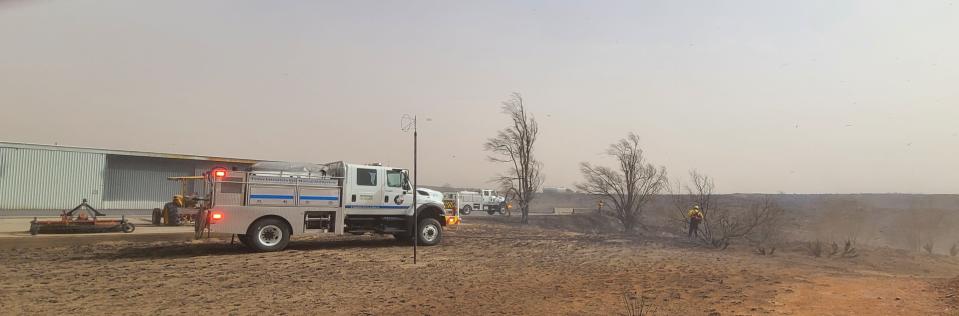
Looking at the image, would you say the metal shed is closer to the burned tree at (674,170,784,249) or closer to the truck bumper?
the truck bumper

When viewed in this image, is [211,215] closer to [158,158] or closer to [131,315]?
[131,315]

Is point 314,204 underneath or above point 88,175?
underneath

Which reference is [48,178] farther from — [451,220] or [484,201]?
[484,201]

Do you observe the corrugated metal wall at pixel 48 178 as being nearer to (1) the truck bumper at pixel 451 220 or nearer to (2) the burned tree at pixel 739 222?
(1) the truck bumper at pixel 451 220

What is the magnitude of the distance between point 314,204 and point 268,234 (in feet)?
4.60

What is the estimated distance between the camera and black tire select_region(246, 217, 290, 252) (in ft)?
45.9

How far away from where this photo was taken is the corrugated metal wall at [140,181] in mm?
28547

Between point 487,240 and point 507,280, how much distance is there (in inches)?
361

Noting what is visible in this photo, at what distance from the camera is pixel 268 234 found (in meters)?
14.3

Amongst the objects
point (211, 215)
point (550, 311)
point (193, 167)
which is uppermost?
point (193, 167)

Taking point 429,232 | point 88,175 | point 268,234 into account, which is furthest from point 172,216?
point 429,232

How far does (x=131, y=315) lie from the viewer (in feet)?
23.2

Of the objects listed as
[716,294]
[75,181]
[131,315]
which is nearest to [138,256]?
[131,315]

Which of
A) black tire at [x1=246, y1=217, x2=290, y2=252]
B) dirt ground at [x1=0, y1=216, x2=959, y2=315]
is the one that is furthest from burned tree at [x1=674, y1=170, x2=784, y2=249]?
black tire at [x1=246, y1=217, x2=290, y2=252]
